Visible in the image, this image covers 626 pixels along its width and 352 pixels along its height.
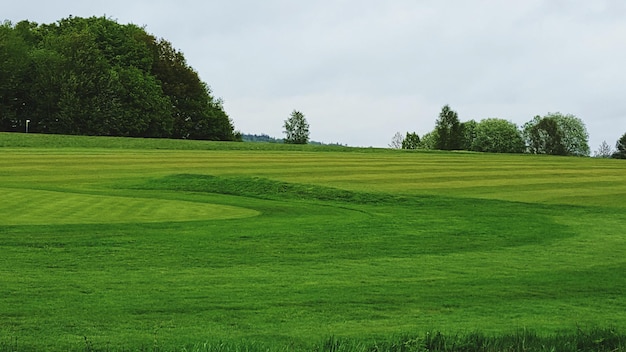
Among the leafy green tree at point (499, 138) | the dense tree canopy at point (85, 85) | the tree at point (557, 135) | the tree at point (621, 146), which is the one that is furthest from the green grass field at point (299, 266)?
the leafy green tree at point (499, 138)

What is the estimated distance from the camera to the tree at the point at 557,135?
417 feet

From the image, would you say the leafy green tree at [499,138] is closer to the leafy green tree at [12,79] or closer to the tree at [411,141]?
the tree at [411,141]

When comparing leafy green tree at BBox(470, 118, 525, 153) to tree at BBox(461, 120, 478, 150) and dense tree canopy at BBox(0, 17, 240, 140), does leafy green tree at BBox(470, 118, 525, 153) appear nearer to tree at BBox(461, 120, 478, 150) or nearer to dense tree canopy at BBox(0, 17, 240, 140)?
tree at BBox(461, 120, 478, 150)

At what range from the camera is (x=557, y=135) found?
12825 cm

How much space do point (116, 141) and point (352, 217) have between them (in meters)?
42.2

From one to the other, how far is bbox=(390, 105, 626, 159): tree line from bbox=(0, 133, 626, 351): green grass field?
95492 mm

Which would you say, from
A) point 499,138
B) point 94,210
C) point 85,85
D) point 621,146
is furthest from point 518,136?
point 94,210

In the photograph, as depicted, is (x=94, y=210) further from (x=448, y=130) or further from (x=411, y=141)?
(x=411, y=141)

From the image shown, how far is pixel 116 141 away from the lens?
57.6 metres

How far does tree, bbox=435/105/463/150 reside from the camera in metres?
115

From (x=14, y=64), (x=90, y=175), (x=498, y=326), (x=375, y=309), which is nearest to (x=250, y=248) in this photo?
(x=375, y=309)

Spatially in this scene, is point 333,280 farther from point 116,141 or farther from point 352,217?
point 116,141

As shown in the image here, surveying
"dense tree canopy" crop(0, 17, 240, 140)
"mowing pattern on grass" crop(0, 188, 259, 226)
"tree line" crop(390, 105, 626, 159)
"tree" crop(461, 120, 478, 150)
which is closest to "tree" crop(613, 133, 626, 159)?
"tree line" crop(390, 105, 626, 159)

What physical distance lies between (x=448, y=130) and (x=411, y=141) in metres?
35.9
